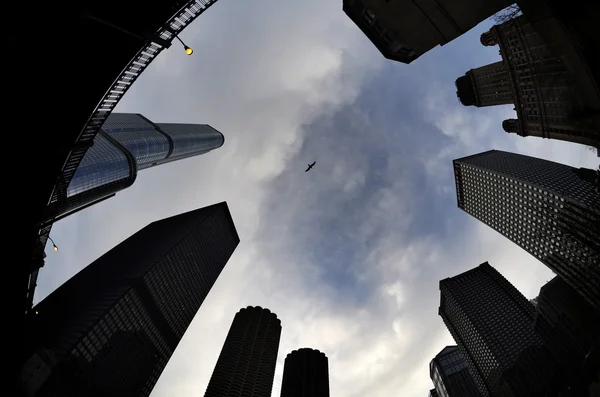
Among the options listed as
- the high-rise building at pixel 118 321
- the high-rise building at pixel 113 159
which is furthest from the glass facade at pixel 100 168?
the high-rise building at pixel 118 321

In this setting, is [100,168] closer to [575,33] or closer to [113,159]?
[113,159]

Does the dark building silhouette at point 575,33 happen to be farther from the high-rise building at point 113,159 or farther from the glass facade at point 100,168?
the glass facade at point 100,168

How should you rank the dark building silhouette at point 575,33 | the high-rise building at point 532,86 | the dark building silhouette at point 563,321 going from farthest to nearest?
1. the dark building silhouette at point 563,321
2. the high-rise building at point 532,86
3. the dark building silhouette at point 575,33

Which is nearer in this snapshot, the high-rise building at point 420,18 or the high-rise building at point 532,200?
the high-rise building at point 420,18

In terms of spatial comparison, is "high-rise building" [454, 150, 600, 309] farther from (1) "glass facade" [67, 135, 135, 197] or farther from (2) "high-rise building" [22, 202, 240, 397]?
(2) "high-rise building" [22, 202, 240, 397]

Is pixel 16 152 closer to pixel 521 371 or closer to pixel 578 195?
pixel 578 195

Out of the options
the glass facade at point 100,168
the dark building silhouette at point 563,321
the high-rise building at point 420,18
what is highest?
the glass facade at point 100,168
